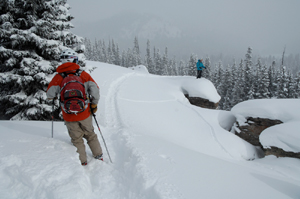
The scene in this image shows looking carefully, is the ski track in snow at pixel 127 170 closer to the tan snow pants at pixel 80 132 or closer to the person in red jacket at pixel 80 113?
the person in red jacket at pixel 80 113

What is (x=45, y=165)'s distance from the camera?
9.27ft

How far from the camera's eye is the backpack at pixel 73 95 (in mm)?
3322

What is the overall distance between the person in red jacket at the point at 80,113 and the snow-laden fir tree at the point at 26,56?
4.52 metres

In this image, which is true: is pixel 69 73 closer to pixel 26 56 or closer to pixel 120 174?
pixel 120 174

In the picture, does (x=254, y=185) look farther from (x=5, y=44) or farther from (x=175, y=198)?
(x=5, y=44)

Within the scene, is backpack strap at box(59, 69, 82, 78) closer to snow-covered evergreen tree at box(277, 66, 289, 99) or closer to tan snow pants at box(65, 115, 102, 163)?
tan snow pants at box(65, 115, 102, 163)

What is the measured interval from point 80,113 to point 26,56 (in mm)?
6066

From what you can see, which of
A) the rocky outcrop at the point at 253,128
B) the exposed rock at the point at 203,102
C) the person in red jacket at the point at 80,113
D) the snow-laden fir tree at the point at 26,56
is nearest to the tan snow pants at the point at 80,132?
the person in red jacket at the point at 80,113

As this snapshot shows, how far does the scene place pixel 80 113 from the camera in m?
3.54

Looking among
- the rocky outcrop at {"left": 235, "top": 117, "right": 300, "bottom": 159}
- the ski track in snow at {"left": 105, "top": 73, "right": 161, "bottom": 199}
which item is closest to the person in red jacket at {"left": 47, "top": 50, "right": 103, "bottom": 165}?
the ski track in snow at {"left": 105, "top": 73, "right": 161, "bottom": 199}

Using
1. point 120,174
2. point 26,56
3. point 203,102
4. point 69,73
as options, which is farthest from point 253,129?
point 26,56

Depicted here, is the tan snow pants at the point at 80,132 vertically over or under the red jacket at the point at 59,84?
under

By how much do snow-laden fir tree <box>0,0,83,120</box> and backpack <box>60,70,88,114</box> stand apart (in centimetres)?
479

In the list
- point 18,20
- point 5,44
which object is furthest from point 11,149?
point 18,20
